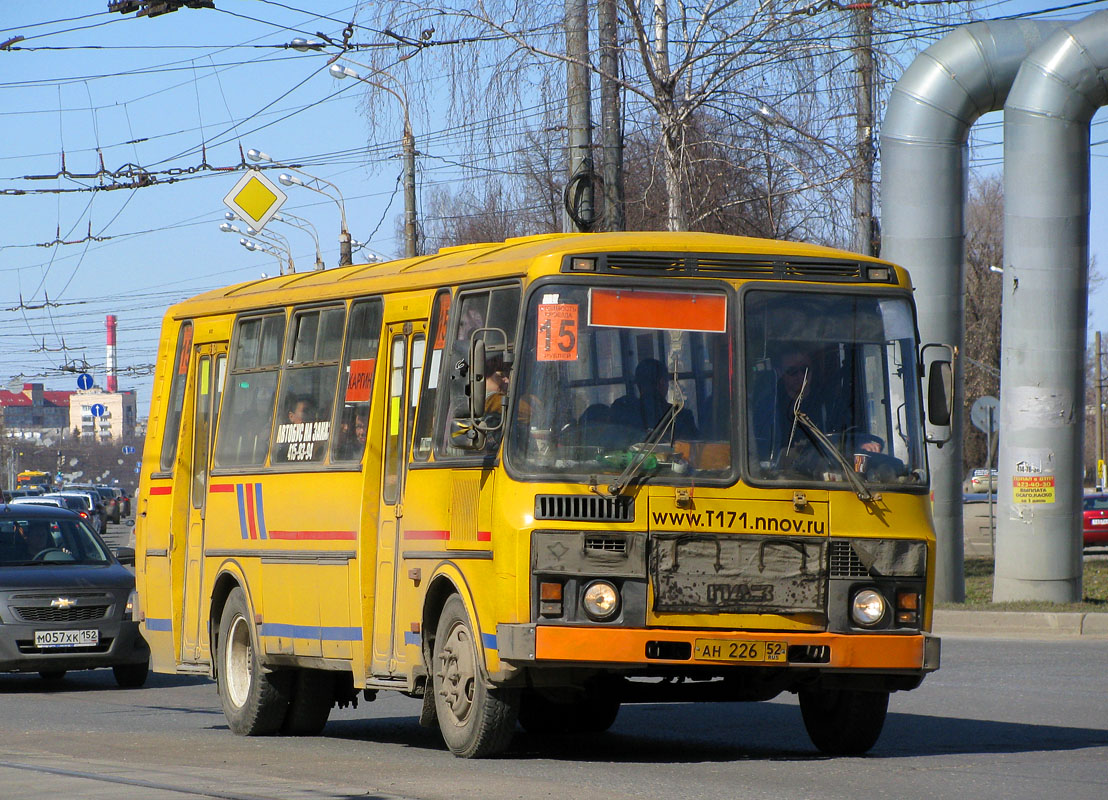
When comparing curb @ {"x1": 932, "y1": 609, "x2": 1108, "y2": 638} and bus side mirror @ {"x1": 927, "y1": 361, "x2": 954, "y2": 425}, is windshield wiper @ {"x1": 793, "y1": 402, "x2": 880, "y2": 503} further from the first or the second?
curb @ {"x1": 932, "y1": 609, "x2": 1108, "y2": 638}

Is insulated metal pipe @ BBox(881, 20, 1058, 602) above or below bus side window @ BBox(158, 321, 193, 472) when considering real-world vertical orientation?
above

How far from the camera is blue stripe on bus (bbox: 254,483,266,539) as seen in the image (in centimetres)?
1177

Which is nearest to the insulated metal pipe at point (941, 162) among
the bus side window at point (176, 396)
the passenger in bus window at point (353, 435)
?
the bus side window at point (176, 396)

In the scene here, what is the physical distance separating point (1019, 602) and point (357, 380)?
1240cm

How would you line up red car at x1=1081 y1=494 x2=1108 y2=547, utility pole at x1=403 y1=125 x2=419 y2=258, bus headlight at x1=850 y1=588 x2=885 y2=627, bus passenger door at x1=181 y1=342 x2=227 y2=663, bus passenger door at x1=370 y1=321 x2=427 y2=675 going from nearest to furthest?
1. bus headlight at x1=850 y1=588 x2=885 y2=627
2. bus passenger door at x1=370 y1=321 x2=427 y2=675
3. bus passenger door at x1=181 y1=342 x2=227 y2=663
4. utility pole at x1=403 y1=125 x2=419 y2=258
5. red car at x1=1081 y1=494 x2=1108 y2=547

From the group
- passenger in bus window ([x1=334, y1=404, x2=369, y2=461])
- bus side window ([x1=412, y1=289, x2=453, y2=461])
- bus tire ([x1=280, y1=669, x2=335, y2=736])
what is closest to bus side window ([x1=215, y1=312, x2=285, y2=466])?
passenger in bus window ([x1=334, y1=404, x2=369, y2=461])

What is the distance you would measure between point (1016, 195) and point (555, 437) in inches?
520

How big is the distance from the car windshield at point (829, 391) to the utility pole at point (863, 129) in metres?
12.0

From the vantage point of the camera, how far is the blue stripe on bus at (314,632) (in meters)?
10.7

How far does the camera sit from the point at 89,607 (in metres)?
15.9

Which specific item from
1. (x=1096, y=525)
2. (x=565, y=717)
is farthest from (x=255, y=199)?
(x=1096, y=525)

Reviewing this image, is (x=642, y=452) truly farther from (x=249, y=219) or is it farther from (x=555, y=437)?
(x=249, y=219)

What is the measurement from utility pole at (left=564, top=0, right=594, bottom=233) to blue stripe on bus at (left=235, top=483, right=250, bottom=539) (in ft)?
24.7

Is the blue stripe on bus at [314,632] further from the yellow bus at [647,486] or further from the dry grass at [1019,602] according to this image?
the dry grass at [1019,602]
